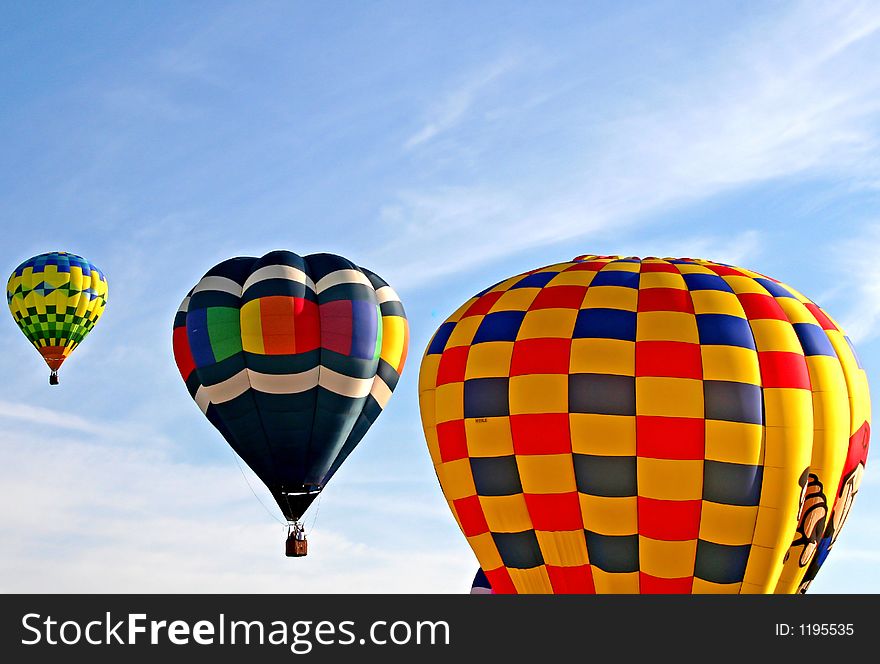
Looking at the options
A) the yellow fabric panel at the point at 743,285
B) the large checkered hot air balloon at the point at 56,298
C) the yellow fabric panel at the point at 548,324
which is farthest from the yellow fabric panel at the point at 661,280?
the large checkered hot air balloon at the point at 56,298

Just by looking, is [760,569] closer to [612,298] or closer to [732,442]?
[732,442]

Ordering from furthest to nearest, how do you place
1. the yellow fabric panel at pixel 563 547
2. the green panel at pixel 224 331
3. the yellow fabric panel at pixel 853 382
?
the green panel at pixel 224 331 < the yellow fabric panel at pixel 853 382 < the yellow fabric panel at pixel 563 547

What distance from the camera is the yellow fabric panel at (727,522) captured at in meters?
14.4

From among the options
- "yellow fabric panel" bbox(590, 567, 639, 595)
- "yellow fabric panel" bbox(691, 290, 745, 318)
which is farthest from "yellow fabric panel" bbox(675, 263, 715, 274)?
"yellow fabric panel" bbox(590, 567, 639, 595)

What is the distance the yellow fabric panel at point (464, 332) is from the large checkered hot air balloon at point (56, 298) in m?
16.4

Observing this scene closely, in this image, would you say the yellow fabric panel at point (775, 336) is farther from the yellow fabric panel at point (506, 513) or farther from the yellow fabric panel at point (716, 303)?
the yellow fabric panel at point (506, 513)

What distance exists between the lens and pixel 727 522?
14.4m

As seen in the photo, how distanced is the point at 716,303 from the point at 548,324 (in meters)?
1.83

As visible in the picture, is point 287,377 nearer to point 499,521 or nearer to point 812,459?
point 499,521

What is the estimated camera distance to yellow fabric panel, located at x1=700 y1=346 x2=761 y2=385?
571 inches

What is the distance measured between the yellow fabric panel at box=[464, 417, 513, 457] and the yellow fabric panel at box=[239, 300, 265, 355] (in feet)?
24.3

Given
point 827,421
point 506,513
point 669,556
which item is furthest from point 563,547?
point 827,421

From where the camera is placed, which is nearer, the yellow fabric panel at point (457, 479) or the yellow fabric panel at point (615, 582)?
the yellow fabric panel at point (615, 582)

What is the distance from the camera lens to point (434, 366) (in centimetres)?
1588
